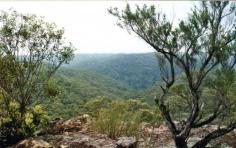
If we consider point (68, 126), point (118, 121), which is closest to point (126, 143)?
point (118, 121)

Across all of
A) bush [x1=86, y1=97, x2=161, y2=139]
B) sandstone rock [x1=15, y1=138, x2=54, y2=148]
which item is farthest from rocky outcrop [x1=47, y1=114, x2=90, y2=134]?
sandstone rock [x1=15, y1=138, x2=54, y2=148]

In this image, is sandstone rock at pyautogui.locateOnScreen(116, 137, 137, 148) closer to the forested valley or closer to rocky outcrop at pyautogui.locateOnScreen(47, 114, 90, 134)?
the forested valley

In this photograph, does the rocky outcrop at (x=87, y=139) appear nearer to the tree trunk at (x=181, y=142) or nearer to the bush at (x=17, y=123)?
the bush at (x=17, y=123)

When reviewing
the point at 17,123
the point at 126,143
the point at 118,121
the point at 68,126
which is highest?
the point at 17,123

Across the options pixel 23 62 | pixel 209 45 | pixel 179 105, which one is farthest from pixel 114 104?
pixel 209 45

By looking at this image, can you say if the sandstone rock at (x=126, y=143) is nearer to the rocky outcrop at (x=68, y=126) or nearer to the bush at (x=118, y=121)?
the bush at (x=118, y=121)

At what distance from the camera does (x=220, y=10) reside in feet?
33.5

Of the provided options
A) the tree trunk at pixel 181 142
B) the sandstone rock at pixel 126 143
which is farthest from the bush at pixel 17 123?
the tree trunk at pixel 181 142

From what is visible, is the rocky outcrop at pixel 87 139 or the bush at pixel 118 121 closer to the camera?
the rocky outcrop at pixel 87 139

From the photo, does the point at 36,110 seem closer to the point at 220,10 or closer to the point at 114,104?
the point at 114,104

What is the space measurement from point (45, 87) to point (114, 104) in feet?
8.18

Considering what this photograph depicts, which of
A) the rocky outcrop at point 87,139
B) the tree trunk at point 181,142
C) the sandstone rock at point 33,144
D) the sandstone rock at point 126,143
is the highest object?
the tree trunk at point 181,142

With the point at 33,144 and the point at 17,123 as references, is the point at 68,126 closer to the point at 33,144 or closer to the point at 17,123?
the point at 17,123

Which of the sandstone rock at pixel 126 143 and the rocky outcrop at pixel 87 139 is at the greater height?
the sandstone rock at pixel 126 143
